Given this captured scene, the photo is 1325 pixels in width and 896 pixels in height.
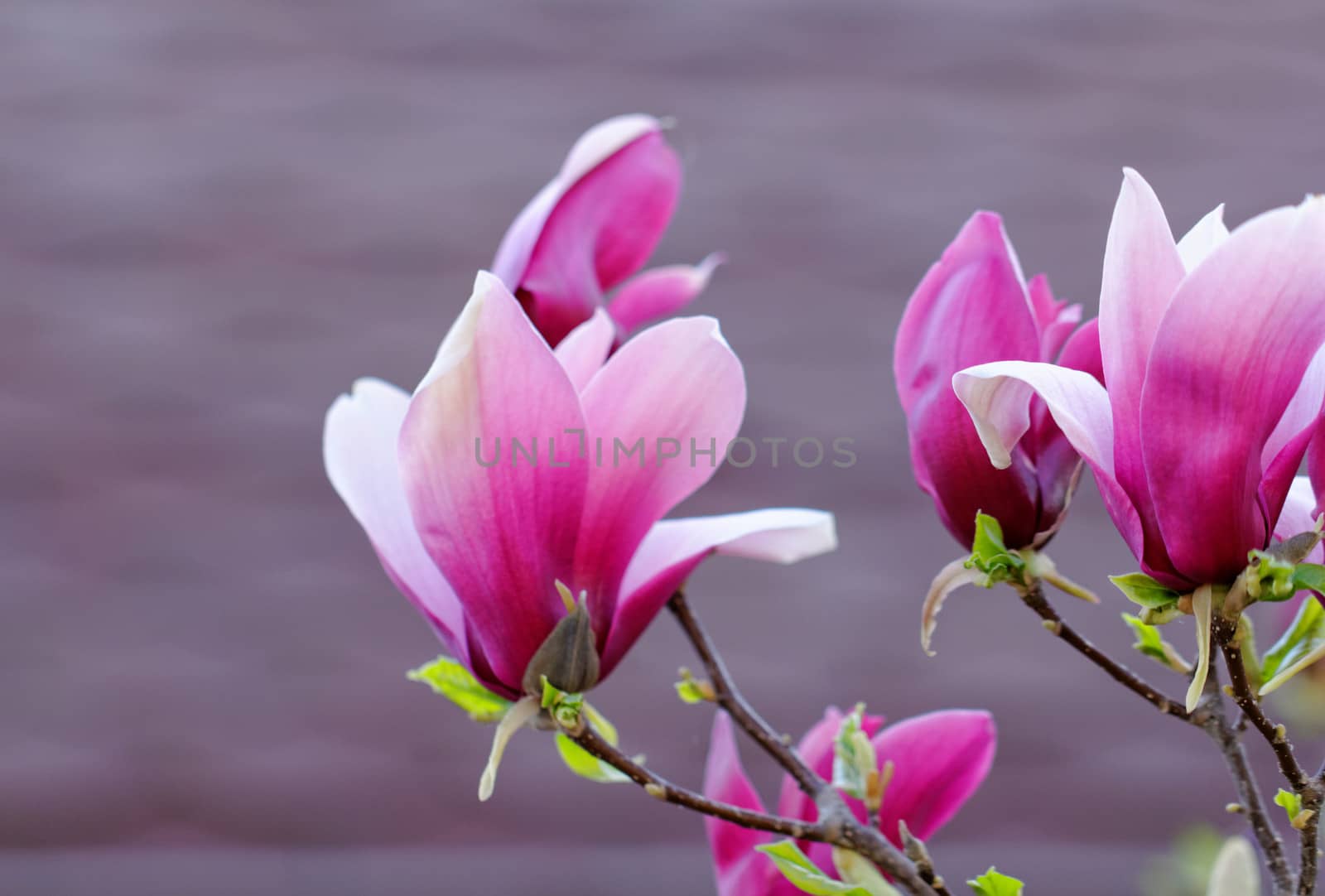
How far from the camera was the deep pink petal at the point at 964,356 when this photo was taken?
28 cm

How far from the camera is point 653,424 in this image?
0.29 meters

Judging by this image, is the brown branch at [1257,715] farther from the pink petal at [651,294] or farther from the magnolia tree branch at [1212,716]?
the pink petal at [651,294]

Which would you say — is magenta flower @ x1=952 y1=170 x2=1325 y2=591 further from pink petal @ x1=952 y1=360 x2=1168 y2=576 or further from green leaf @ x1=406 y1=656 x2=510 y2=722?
green leaf @ x1=406 y1=656 x2=510 y2=722

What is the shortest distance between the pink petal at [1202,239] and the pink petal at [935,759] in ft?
0.53

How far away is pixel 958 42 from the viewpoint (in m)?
1.61

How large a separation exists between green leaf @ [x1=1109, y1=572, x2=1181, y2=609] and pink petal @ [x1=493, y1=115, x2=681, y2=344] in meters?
0.22

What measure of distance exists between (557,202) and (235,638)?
1248mm

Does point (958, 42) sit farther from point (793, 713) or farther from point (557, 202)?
point (557, 202)

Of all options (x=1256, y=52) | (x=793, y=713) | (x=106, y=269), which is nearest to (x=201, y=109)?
(x=106, y=269)

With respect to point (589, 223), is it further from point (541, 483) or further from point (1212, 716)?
point (1212, 716)

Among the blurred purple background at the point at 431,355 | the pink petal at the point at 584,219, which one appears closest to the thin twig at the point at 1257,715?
the pink petal at the point at 584,219

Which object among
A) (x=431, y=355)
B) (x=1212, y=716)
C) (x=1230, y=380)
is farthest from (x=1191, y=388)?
(x=431, y=355)

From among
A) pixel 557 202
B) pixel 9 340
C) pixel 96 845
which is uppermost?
pixel 9 340

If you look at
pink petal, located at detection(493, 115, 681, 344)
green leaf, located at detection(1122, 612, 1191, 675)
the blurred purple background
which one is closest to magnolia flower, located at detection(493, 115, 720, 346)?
pink petal, located at detection(493, 115, 681, 344)
